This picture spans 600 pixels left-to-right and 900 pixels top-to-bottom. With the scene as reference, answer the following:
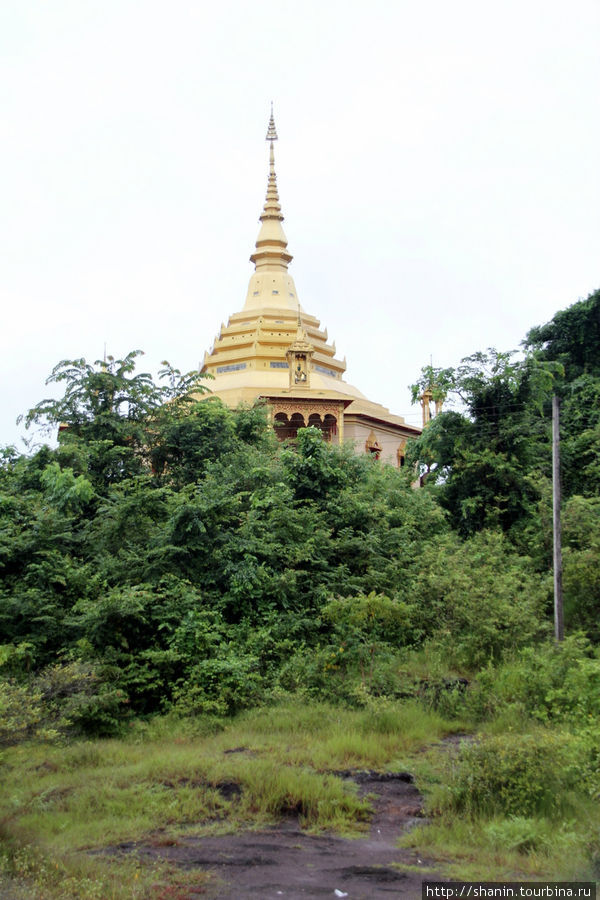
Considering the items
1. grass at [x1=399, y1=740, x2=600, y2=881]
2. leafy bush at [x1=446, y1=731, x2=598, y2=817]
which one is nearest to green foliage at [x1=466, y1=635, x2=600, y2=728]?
leafy bush at [x1=446, y1=731, x2=598, y2=817]

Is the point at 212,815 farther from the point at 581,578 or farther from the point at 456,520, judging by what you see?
the point at 456,520

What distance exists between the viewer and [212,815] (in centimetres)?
981

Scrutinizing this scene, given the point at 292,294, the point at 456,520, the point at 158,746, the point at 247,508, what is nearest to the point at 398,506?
the point at 456,520

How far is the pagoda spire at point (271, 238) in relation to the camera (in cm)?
3969

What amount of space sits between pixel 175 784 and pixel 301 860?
2.30m

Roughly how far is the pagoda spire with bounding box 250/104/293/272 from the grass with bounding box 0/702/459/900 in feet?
95.2

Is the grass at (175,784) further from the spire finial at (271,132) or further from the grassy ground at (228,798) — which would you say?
the spire finial at (271,132)

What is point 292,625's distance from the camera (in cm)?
1533

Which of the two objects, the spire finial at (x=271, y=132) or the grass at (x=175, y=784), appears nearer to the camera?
the grass at (x=175, y=784)

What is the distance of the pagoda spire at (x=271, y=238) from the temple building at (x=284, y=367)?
1.7 inches

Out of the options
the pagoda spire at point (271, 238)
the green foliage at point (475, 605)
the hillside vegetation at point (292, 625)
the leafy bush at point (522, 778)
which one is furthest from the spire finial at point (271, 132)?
the leafy bush at point (522, 778)

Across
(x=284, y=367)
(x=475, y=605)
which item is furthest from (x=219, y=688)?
(x=284, y=367)

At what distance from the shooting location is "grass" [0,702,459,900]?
8.15 meters

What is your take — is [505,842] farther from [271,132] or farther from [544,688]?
[271,132]
